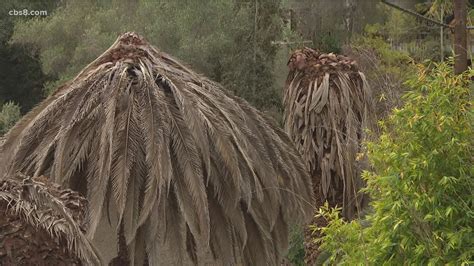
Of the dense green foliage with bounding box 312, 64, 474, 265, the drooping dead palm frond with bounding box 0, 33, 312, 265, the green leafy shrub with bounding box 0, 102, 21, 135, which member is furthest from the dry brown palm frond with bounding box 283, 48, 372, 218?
the green leafy shrub with bounding box 0, 102, 21, 135

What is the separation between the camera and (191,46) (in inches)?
865

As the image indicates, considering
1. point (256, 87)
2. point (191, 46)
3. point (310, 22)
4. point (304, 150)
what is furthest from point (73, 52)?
point (304, 150)

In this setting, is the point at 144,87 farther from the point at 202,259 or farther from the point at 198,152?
the point at 202,259

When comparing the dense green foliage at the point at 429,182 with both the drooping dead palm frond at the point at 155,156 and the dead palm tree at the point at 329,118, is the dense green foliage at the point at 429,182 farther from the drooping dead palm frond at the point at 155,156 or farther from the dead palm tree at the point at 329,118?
the dead palm tree at the point at 329,118

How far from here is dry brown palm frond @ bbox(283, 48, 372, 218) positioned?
11938mm

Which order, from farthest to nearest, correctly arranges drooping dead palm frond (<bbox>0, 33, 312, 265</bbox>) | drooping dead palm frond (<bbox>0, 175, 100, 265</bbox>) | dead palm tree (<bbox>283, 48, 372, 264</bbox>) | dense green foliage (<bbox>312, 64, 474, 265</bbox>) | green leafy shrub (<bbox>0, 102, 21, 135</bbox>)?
1. green leafy shrub (<bbox>0, 102, 21, 135</bbox>)
2. dead palm tree (<bbox>283, 48, 372, 264</bbox>)
3. drooping dead palm frond (<bbox>0, 33, 312, 265</bbox>)
4. dense green foliage (<bbox>312, 64, 474, 265</bbox>)
5. drooping dead palm frond (<bbox>0, 175, 100, 265</bbox>)

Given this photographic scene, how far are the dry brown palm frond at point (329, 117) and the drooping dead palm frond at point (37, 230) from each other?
Answer: 7252 millimetres

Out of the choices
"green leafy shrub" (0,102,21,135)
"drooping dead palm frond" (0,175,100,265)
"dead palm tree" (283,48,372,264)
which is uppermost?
"drooping dead palm frond" (0,175,100,265)

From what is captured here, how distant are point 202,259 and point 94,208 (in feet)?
9.45

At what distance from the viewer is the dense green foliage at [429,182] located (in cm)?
597

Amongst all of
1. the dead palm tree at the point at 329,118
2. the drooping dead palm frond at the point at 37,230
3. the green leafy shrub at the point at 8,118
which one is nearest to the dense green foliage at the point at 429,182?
the drooping dead palm frond at the point at 37,230

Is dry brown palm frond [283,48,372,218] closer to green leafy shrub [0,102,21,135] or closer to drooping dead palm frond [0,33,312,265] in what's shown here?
drooping dead palm frond [0,33,312,265]

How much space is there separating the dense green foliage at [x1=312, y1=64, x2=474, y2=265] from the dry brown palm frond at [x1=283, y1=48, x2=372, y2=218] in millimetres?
5337

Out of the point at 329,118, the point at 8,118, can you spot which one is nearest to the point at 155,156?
the point at 329,118
